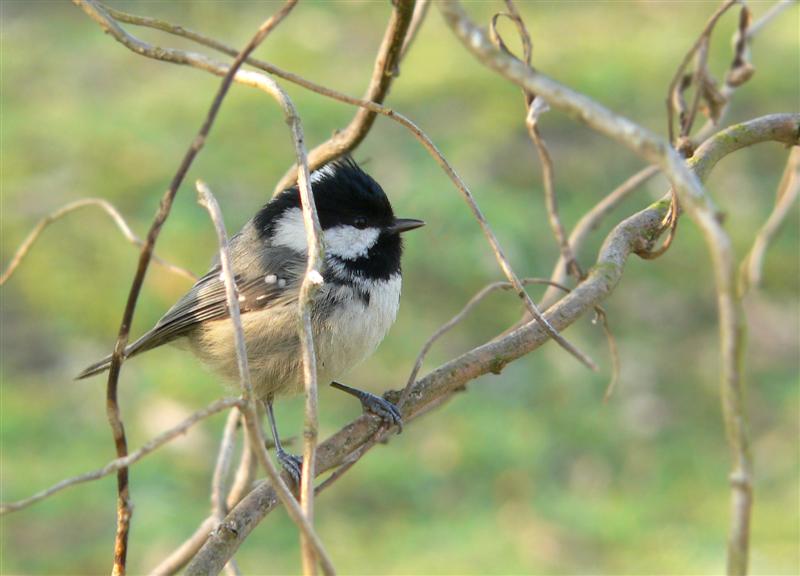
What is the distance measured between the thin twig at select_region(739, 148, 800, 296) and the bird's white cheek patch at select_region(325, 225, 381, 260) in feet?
3.50

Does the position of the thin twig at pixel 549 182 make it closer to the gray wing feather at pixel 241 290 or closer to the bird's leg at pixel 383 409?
the bird's leg at pixel 383 409

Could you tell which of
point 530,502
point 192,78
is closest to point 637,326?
point 530,502

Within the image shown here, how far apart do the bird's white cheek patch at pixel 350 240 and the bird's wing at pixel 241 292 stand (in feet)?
0.43

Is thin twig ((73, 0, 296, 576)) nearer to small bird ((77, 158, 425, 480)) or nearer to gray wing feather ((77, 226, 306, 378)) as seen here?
small bird ((77, 158, 425, 480))

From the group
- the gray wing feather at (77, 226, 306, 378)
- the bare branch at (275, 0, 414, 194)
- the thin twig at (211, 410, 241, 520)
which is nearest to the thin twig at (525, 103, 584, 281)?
the bare branch at (275, 0, 414, 194)

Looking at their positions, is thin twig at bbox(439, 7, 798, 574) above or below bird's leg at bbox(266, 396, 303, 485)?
below

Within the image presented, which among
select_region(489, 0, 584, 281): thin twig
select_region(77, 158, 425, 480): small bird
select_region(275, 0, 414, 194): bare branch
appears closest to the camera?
select_region(275, 0, 414, 194): bare branch

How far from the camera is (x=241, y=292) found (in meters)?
2.86

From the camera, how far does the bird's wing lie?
110 inches

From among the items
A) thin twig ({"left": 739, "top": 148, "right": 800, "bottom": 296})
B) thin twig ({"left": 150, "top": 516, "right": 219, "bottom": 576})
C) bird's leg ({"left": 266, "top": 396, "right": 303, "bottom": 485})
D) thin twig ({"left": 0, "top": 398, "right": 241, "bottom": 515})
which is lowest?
thin twig ({"left": 0, "top": 398, "right": 241, "bottom": 515})

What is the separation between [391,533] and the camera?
421 cm

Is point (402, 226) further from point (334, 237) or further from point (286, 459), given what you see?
point (286, 459)

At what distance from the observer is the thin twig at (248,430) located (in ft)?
3.85

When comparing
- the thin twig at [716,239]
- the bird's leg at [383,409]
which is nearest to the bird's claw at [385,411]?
the bird's leg at [383,409]
